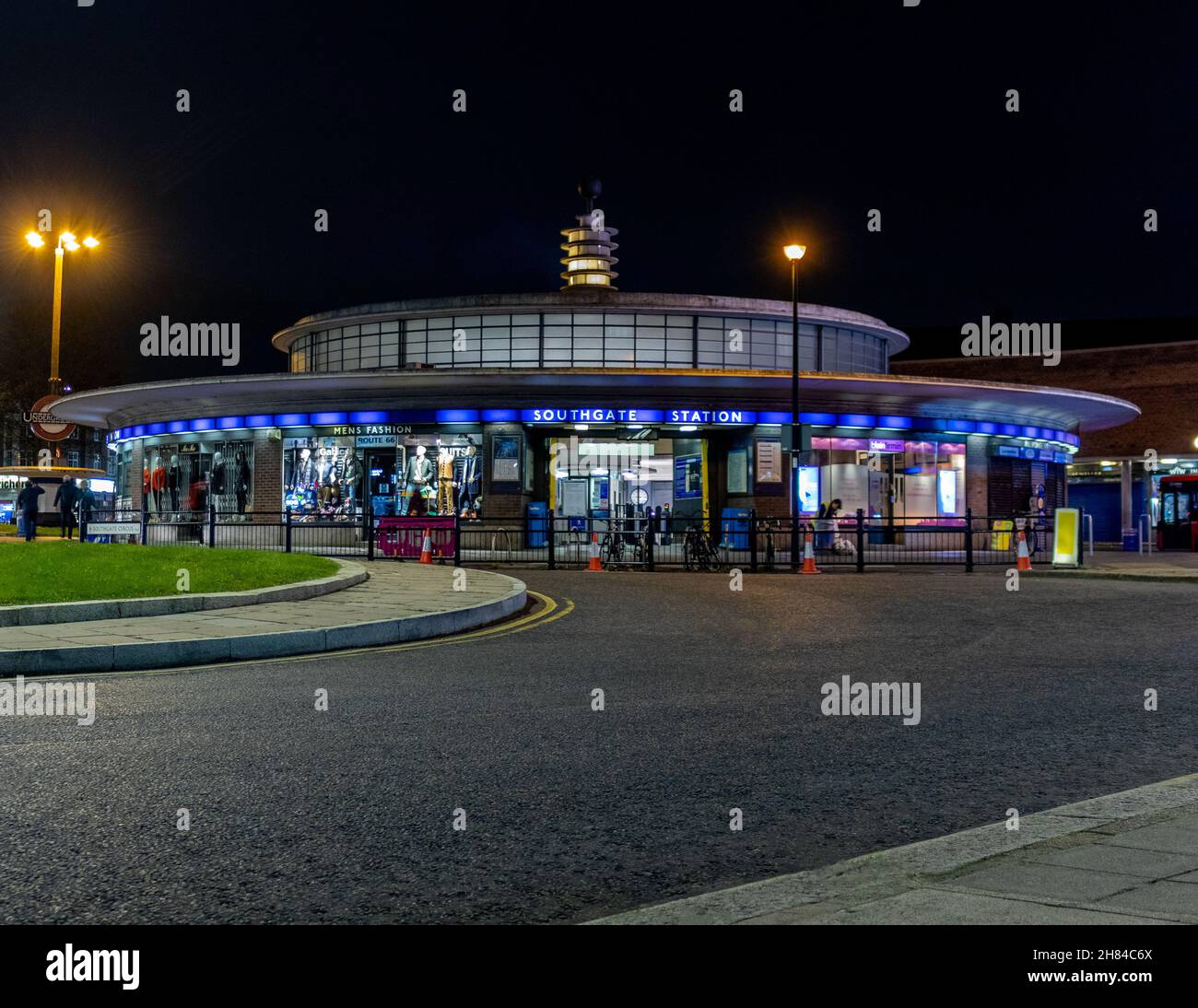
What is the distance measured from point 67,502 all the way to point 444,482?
10373mm

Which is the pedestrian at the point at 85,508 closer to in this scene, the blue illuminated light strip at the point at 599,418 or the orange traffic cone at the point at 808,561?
the blue illuminated light strip at the point at 599,418

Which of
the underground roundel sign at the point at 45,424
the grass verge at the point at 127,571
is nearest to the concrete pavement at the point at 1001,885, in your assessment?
the grass verge at the point at 127,571

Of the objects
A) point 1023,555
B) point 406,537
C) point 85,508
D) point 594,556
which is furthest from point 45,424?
point 1023,555

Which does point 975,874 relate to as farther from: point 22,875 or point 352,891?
point 22,875

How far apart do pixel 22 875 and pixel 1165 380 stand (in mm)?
60074

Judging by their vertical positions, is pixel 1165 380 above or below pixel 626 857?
above

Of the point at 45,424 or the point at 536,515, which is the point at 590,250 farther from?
the point at 45,424

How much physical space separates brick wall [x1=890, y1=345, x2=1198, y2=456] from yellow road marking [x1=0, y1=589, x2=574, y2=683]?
1706 inches

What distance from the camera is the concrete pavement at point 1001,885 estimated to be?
12.2 feet

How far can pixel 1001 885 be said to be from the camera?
4.02 meters

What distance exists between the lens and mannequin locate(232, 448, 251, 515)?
37188mm
